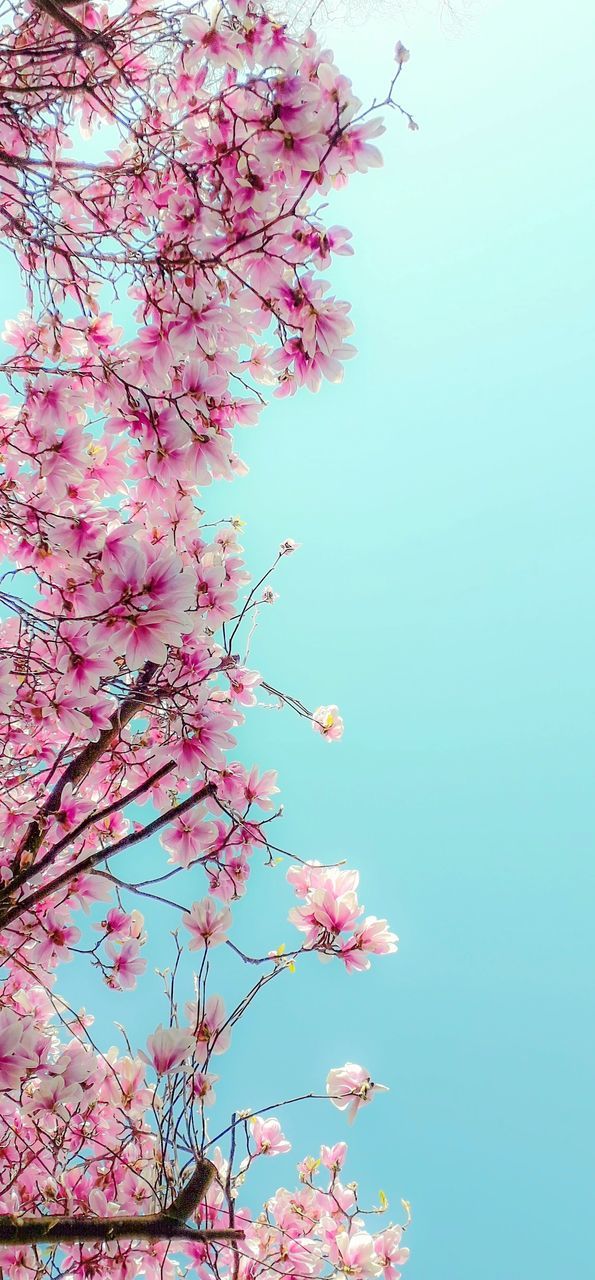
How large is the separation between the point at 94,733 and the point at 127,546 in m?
0.67

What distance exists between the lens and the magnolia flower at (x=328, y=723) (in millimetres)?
3146

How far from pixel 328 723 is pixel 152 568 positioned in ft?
5.07

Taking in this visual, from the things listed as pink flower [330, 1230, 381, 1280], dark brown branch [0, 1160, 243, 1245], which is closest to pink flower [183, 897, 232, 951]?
dark brown branch [0, 1160, 243, 1245]

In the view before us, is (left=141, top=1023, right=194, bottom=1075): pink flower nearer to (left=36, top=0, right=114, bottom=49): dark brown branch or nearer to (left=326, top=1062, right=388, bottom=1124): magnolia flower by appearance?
(left=326, top=1062, right=388, bottom=1124): magnolia flower

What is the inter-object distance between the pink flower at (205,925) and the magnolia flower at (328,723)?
1.08m

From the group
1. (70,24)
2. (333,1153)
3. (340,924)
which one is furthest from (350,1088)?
(70,24)

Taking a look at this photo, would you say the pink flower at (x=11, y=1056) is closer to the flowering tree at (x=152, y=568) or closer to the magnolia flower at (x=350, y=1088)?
the flowering tree at (x=152, y=568)

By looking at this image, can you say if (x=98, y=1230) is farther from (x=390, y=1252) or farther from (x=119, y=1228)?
(x=390, y=1252)

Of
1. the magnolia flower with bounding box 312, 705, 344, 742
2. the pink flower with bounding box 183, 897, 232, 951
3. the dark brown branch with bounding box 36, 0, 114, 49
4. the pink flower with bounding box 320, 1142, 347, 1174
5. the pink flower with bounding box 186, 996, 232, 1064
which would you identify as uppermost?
the dark brown branch with bounding box 36, 0, 114, 49

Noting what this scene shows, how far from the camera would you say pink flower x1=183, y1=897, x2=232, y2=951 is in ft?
7.14

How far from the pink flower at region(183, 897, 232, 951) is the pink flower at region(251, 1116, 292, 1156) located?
1.23m

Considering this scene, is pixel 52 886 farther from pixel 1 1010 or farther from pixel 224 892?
pixel 224 892

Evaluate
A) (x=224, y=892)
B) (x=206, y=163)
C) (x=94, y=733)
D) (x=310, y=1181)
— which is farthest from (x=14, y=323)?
(x=310, y=1181)

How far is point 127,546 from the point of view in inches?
71.7
